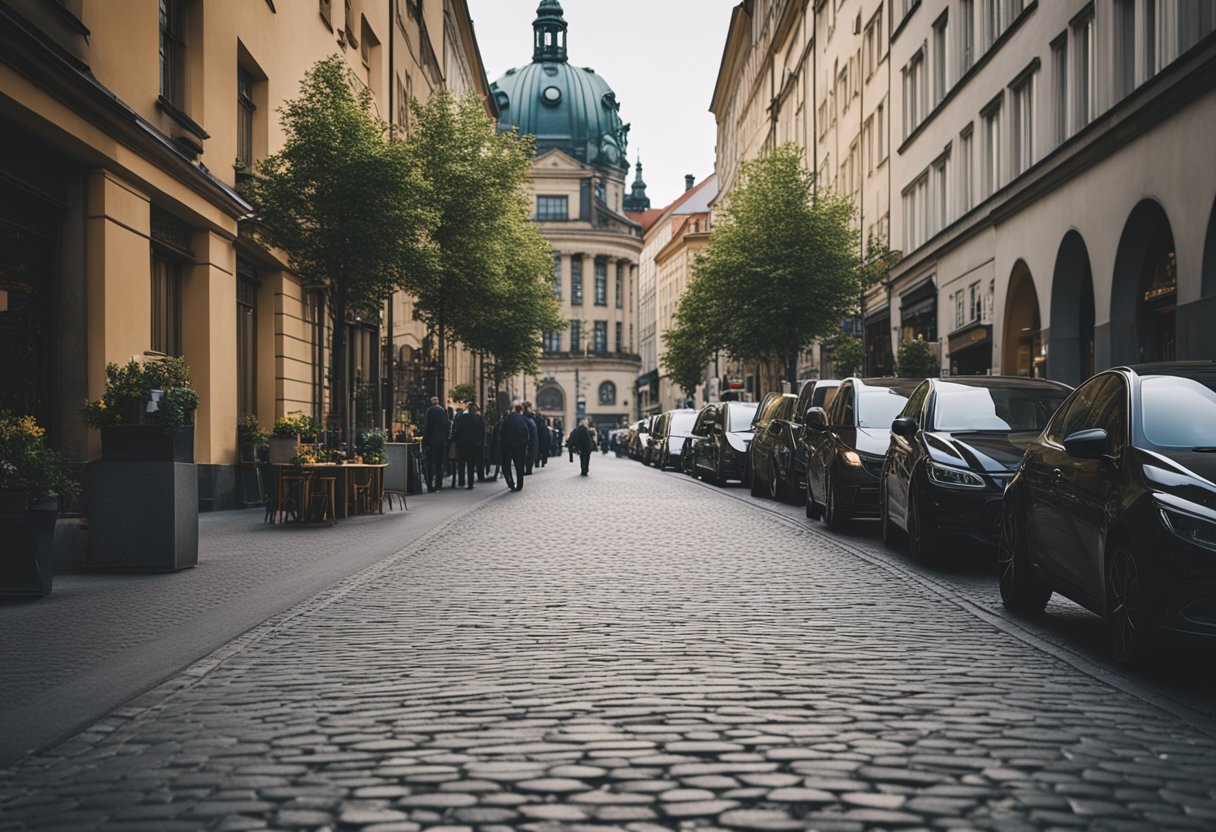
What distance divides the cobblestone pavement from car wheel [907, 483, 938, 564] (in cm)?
220

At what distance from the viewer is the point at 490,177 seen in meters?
33.2

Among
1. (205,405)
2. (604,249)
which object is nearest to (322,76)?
(205,405)

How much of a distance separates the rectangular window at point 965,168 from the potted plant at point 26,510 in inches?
1013

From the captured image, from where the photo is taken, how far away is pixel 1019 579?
912 cm

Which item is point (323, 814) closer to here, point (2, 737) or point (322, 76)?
point (2, 737)

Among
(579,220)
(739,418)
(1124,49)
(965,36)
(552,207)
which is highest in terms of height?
(552,207)

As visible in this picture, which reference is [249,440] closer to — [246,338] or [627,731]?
[246,338]

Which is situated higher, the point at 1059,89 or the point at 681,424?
the point at 1059,89

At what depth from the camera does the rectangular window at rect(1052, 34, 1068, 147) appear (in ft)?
83.8

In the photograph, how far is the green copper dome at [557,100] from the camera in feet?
411

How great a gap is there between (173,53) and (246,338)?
17.7 feet

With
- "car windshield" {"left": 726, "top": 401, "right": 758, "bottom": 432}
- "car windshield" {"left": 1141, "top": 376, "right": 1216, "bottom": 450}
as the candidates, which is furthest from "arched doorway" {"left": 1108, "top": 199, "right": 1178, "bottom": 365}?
"car windshield" {"left": 1141, "top": 376, "right": 1216, "bottom": 450}

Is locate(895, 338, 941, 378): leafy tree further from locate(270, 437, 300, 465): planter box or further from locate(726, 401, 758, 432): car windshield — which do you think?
locate(270, 437, 300, 465): planter box

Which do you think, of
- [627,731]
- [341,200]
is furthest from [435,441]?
[627,731]
